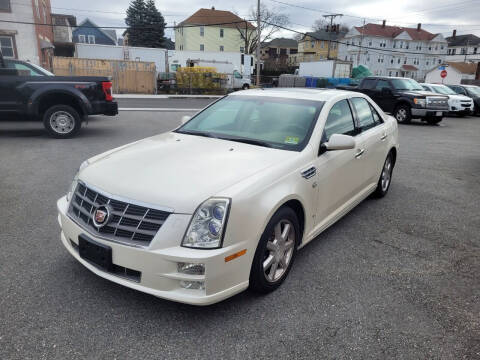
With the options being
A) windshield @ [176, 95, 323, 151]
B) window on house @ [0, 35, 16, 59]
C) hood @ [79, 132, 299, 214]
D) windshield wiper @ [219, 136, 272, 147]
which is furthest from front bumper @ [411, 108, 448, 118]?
window on house @ [0, 35, 16, 59]

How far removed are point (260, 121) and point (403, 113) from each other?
13142 millimetres

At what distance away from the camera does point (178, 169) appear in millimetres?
2859

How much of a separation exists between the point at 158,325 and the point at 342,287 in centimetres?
155

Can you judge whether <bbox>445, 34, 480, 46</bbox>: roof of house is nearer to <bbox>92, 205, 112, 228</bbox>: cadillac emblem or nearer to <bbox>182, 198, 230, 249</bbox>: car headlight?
<bbox>182, 198, 230, 249</bbox>: car headlight

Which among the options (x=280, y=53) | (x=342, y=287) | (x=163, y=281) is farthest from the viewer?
(x=280, y=53)

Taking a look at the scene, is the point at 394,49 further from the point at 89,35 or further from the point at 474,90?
the point at 474,90

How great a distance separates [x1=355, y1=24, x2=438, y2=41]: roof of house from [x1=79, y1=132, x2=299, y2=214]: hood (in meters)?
76.1

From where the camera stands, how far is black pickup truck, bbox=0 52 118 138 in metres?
8.46

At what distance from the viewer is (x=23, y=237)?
385 centimetres

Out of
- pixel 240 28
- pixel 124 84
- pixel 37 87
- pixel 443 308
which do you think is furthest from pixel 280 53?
pixel 443 308

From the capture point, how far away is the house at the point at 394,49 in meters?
73.8

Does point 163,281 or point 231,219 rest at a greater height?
point 231,219

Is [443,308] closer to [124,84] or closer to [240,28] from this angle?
[124,84]

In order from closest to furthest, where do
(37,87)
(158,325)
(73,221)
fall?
(158,325), (73,221), (37,87)
